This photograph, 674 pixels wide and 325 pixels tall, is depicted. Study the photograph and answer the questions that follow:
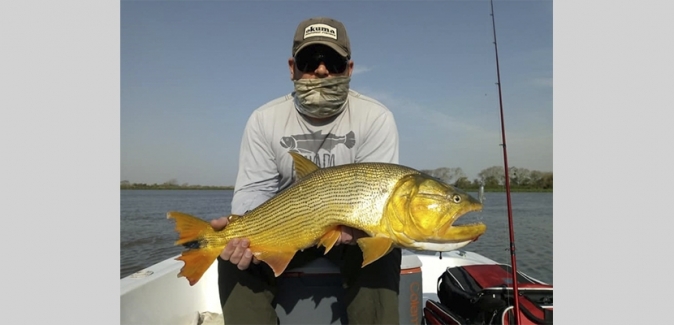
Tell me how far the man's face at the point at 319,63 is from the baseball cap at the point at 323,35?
52 millimetres

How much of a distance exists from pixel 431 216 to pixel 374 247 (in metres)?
0.30

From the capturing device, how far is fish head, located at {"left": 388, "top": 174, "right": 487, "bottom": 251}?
194cm

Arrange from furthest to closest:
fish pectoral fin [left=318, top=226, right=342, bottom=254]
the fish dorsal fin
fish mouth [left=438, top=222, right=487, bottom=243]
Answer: the fish dorsal fin < fish pectoral fin [left=318, top=226, right=342, bottom=254] < fish mouth [left=438, top=222, right=487, bottom=243]

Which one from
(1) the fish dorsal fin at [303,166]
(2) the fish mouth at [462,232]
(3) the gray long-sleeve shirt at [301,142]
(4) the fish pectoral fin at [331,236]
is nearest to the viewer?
(2) the fish mouth at [462,232]

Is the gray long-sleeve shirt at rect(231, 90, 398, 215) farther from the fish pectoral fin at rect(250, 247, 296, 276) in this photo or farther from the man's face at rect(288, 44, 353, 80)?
the fish pectoral fin at rect(250, 247, 296, 276)

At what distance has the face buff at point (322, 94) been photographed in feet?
8.25

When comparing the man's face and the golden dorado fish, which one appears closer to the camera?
the golden dorado fish

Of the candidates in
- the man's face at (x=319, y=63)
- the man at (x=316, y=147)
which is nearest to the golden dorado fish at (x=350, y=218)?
the man at (x=316, y=147)

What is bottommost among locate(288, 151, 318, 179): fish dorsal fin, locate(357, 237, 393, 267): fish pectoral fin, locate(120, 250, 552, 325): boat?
locate(120, 250, 552, 325): boat

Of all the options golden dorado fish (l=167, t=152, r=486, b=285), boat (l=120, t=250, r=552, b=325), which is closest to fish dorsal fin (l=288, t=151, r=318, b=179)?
golden dorado fish (l=167, t=152, r=486, b=285)

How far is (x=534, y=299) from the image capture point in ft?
9.23

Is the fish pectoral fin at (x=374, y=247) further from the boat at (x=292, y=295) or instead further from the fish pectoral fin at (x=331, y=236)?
the boat at (x=292, y=295)

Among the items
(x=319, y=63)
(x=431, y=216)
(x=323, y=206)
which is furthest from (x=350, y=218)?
(x=319, y=63)

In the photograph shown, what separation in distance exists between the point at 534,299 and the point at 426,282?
2040 millimetres
